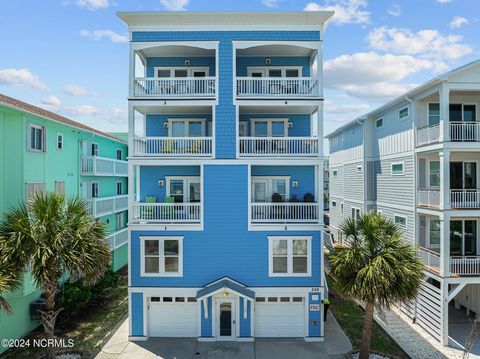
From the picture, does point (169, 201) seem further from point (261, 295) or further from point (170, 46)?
point (170, 46)

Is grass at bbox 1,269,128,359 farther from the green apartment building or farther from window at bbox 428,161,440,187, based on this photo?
window at bbox 428,161,440,187

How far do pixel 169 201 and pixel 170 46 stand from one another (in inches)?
279

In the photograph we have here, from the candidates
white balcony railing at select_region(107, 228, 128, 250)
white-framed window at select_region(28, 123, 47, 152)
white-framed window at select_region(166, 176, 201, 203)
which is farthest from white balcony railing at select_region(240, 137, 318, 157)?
white balcony railing at select_region(107, 228, 128, 250)

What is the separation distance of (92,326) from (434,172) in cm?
1788

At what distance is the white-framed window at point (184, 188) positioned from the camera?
50.4 feet

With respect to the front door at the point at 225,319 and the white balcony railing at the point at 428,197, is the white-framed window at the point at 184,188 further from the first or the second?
the white balcony railing at the point at 428,197

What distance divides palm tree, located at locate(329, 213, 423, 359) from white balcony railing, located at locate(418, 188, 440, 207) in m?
3.91

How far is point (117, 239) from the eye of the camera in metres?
21.6

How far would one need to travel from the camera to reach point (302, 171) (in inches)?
606

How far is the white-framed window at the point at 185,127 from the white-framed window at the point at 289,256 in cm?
628

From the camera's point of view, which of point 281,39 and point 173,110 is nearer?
point 281,39

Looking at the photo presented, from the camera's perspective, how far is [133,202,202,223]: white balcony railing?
13719 millimetres

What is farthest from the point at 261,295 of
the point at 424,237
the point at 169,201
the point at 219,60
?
the point at 219,60

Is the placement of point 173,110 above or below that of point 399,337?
above
